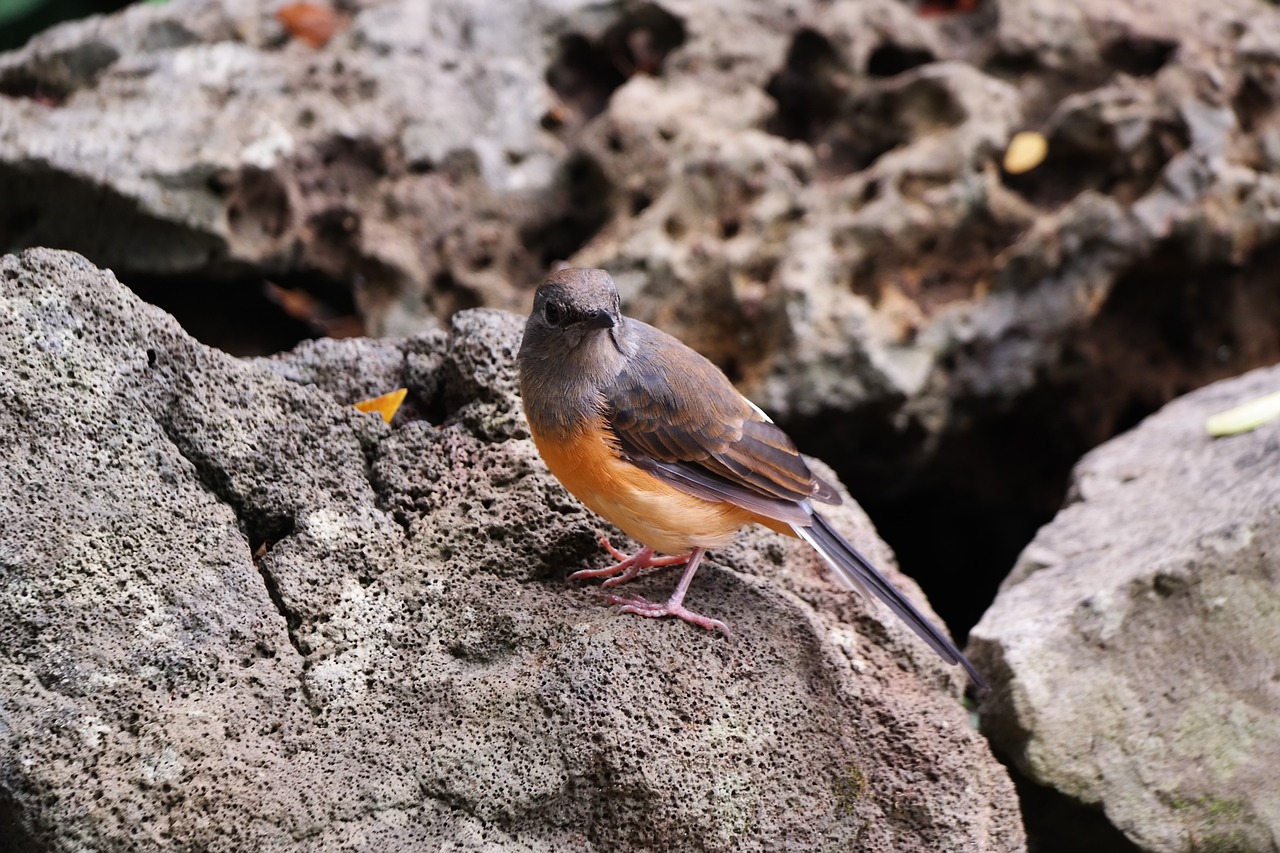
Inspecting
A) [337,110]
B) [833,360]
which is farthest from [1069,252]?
[337,110]

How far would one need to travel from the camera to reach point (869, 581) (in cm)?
384

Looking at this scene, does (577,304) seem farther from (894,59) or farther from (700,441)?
(894,59)

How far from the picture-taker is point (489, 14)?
684cm

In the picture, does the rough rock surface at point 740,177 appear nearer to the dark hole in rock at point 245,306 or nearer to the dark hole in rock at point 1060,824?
the dark hole in rock at point 245,306

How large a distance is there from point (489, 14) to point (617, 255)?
5.81ft

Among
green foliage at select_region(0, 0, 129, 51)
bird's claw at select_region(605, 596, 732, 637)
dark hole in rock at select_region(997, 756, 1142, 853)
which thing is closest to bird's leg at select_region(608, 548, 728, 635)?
bird's claw at select_region(605, 596, 732, 637)

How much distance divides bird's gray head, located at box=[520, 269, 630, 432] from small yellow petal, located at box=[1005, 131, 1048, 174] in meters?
3.68

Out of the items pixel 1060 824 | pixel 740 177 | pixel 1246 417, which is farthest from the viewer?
pixel 740 177

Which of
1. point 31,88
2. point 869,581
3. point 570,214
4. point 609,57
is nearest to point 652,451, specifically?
point 869,581

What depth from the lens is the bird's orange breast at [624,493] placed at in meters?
3.63

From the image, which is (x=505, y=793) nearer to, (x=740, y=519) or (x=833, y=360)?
(x=740, y=519)

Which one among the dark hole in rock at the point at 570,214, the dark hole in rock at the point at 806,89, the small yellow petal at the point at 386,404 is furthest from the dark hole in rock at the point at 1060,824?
the dark hole in rock at the point at 806,89

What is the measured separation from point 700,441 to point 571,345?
1.73 feet

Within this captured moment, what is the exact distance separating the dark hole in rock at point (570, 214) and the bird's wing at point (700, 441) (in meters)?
2.82
